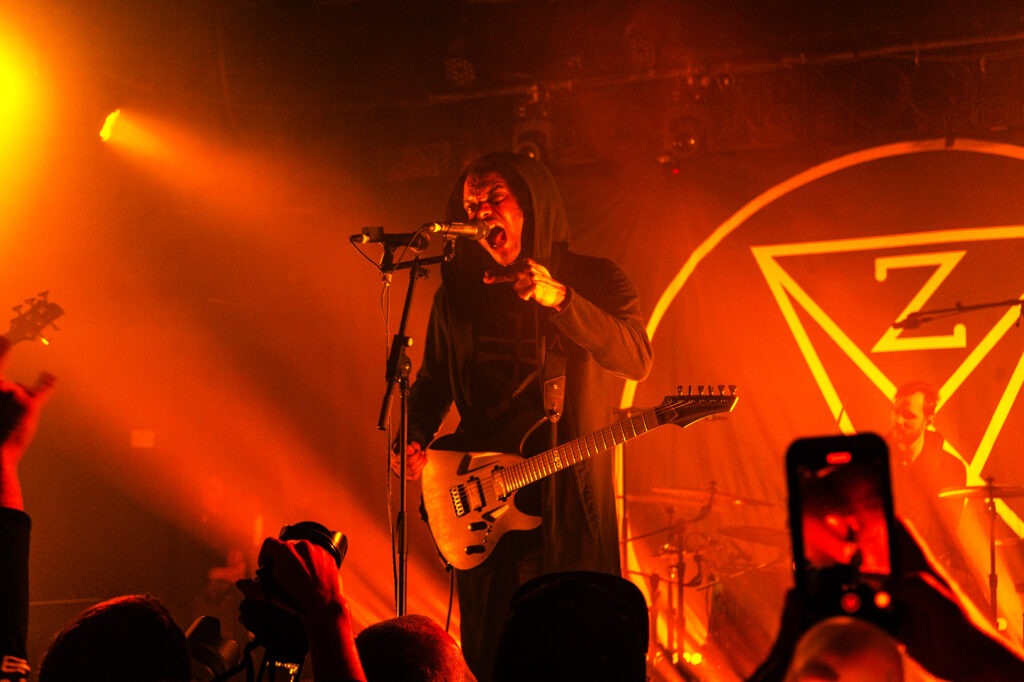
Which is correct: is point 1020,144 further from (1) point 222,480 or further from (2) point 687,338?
(1) point 222,480

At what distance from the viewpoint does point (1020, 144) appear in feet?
17.8

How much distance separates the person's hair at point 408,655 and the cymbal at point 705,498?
3984 mm

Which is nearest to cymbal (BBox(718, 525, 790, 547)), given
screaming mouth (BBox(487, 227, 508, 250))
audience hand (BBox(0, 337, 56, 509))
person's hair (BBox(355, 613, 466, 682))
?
screaming mouth (BBox(487, 227, 508, 250))

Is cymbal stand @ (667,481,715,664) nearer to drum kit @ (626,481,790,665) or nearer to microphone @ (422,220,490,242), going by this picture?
drum kit @ (626,481,790,665)

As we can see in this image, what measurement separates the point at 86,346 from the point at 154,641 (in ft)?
19.8

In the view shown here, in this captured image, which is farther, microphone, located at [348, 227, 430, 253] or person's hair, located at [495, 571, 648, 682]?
microphone, located at [348, 227, 430, 253]

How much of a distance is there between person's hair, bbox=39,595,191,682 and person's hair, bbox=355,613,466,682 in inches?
13.2

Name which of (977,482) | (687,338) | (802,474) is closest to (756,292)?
(687,338)

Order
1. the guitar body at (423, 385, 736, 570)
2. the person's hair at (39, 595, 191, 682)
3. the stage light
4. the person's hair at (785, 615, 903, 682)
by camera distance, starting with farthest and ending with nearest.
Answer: the stage light, the guitar body at (423, 385, 736, 570), the person's hair at (39, 595, 191, 682), the person's hair at (785, 615, 903, 682)

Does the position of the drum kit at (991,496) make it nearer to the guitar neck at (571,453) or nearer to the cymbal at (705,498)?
the cymbal at (705,498)

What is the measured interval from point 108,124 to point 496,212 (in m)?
2.81

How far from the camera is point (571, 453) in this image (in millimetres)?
5332

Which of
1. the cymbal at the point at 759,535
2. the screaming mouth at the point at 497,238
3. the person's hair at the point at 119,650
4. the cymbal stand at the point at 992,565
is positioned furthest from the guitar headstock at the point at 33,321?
the cymbal stand at the point at 992,565

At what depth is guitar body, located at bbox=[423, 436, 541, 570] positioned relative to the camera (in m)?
5.42
